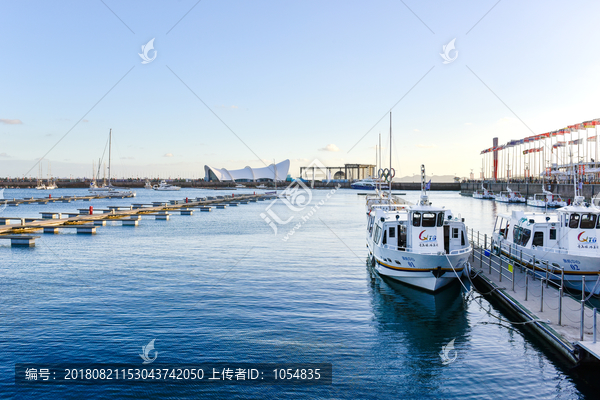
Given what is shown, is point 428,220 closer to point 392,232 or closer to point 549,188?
point 392,232

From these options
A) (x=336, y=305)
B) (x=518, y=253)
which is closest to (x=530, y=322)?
(x=336, y=305)

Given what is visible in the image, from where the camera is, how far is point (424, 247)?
25.9 metres

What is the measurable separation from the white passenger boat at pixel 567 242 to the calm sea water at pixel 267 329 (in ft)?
16.1

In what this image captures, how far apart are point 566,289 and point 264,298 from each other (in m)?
16.7

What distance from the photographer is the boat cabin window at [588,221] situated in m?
25.3

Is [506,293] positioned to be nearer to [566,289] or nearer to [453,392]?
[566,289]

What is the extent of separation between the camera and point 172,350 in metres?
17.0

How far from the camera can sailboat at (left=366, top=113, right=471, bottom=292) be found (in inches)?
990

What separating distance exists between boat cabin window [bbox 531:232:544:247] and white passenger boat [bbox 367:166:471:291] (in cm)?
443

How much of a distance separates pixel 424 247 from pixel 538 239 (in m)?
7.62

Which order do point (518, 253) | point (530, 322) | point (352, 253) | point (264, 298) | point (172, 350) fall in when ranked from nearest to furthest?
point (172, 350) → point (530, 322) → point (264, 298) → point (518, 253) → point (352, 253)

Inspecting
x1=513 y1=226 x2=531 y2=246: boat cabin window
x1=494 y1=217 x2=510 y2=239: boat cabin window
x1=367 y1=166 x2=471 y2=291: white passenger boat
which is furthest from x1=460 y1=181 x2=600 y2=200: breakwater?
x1=367 y1=166 x2=471 y2=291: white passenger boat

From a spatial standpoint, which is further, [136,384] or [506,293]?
[506,293]

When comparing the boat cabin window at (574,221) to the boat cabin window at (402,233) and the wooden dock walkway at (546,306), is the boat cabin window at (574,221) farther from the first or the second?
the boat cabin window at (402,233)
